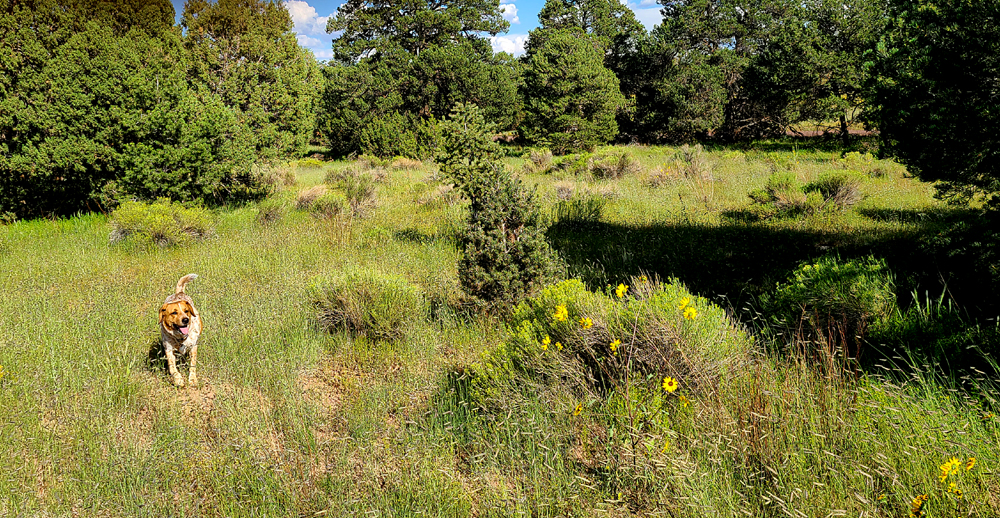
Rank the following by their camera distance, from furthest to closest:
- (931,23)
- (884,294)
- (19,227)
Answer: (19,227) → (931,23) → (884,294)

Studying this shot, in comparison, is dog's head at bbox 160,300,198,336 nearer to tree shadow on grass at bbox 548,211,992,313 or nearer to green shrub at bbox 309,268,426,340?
green shrub at bbox 309,268,426,340

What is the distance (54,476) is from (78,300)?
A: 11.3 ft

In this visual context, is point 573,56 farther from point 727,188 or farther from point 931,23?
point 931,23

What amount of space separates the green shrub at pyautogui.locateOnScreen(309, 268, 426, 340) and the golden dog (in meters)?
1.07

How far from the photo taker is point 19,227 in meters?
8.89

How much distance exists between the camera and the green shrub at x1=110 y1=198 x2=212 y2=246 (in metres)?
7.68

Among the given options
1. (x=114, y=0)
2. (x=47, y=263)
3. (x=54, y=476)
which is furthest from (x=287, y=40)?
(x=54, y=476)

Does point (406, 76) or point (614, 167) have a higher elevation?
point (406, 76)

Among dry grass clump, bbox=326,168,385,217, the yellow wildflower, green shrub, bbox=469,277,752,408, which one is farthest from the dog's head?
dry grass clump, bbox=326,168,385,217

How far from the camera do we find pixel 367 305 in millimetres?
4453

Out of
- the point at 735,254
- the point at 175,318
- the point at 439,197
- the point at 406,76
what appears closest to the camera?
the point at 175,318

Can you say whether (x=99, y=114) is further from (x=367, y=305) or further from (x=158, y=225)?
(x=367, y=305)

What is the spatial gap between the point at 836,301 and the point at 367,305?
3.65 m

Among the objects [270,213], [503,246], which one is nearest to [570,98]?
[270,213]
